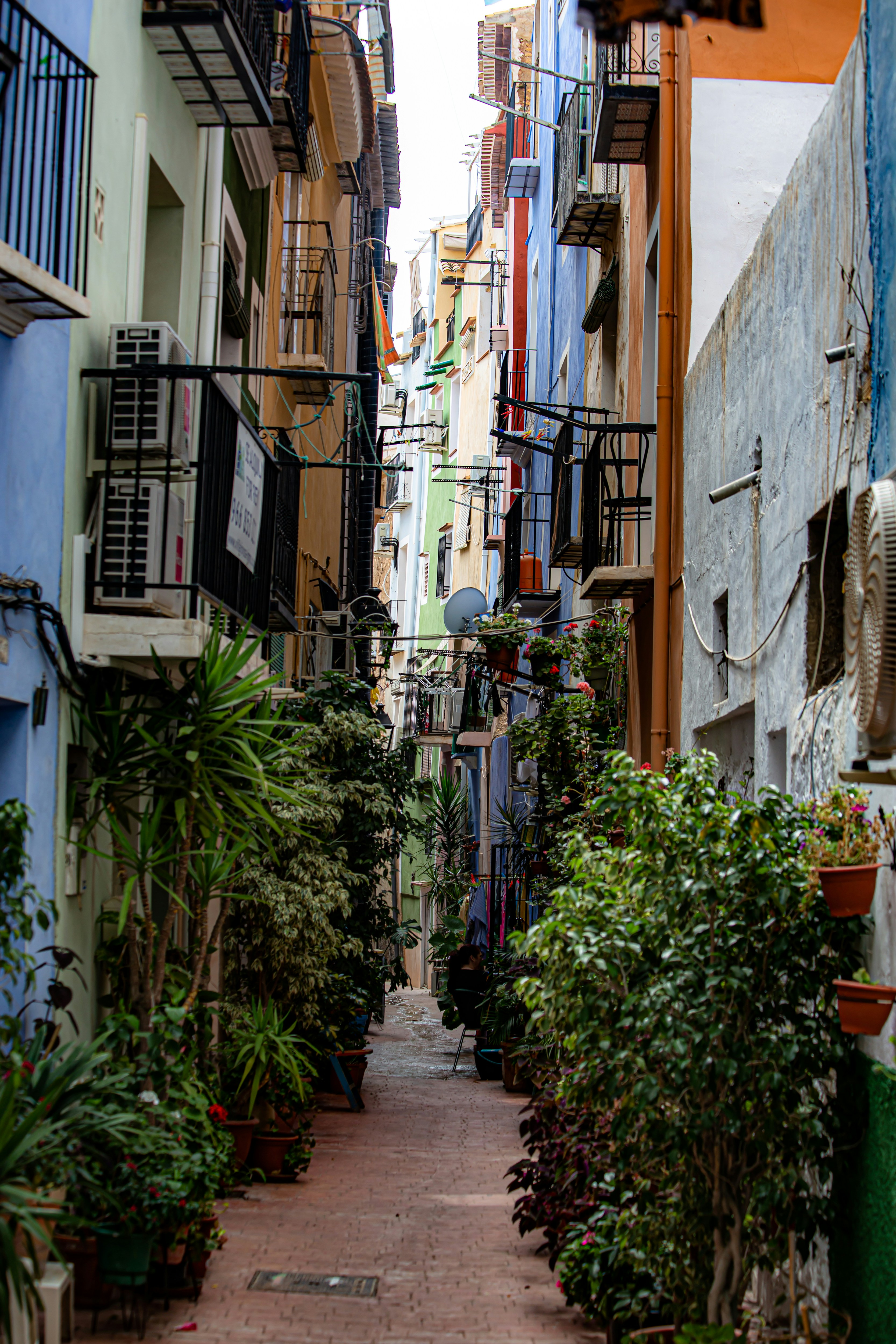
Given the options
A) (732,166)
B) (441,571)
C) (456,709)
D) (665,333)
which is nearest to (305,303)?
(665,333)

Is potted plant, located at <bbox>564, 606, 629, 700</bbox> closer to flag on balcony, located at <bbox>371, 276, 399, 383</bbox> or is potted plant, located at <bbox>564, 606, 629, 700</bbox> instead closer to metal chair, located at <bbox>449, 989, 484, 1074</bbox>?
metal chair, located at <bbox>449, 989, 484, 1074</bbox>

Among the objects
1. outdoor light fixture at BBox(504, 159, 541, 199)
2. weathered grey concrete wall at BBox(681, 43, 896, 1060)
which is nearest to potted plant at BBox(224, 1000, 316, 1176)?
weathered grey concrete wall at BBox(681, 43, 896, 1060)

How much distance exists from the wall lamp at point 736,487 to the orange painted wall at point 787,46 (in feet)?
12.9

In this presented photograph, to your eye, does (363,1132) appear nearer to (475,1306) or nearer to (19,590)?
(475,1306)

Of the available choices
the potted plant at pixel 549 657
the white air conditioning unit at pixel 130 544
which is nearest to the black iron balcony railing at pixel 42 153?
the white air conditioning unit at pixel 130 544

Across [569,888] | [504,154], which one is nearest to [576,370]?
[569,888]

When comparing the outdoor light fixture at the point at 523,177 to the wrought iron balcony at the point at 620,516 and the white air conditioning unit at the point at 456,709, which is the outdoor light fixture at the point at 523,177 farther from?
the wrought iron balcony at the point at 620,516

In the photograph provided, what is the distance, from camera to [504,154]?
109 feet

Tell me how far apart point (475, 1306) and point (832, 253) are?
560cm

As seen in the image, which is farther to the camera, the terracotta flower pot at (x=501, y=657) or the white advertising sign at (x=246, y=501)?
the terracotta flower pot at (x=501, y=657)

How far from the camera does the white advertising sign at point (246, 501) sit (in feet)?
29.1

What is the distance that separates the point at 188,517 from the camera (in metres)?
9.15

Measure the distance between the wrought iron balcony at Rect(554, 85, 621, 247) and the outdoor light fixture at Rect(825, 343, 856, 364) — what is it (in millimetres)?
8355

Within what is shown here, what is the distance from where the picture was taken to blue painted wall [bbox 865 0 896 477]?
16.2 feet
